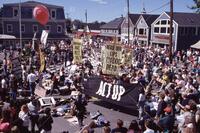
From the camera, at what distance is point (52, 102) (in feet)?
58.3

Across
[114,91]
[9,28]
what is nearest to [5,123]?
[114,91]

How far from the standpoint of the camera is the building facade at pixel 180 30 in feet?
179

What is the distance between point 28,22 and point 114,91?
1726 inches

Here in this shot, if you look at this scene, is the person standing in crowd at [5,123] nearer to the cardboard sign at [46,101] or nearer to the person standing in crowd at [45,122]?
the person standing in crowd at [45,122]

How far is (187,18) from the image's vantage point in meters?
56.6

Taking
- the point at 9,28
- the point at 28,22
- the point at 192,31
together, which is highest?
the point at 28,22

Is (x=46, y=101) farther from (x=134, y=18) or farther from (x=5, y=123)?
(x=134, y=18)

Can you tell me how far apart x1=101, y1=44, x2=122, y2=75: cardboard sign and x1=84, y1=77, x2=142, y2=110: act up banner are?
0.99 meters

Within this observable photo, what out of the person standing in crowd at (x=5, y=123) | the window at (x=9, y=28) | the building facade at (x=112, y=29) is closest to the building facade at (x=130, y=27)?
the building facade at (x=112, y=29)

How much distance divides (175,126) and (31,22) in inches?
1918

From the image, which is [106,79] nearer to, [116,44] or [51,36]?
[116,44]

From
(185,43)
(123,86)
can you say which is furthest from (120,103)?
(185,43)

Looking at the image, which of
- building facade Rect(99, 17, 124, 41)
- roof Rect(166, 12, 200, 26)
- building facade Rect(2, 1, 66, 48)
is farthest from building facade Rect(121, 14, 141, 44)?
building facade Rect(2, 1, 66, 48)

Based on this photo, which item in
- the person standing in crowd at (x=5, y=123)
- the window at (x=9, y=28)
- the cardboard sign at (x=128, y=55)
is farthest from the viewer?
the window at (x=9, y=28)
